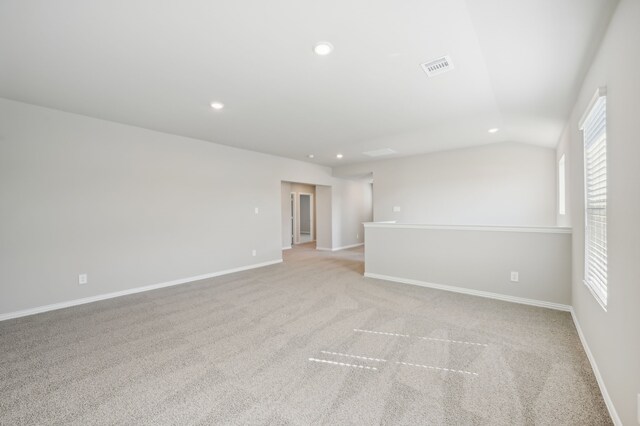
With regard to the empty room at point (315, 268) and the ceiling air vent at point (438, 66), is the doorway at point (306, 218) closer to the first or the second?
the empty room at point (315, 268)

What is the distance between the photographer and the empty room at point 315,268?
1.69m

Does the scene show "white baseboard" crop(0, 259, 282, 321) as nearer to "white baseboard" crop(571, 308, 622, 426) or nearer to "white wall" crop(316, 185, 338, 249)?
"white wall" crop(316, 185, 338, 249)

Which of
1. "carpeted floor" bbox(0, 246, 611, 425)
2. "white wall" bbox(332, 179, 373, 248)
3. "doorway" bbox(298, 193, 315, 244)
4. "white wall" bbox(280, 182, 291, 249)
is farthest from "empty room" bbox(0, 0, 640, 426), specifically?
"doorway" bbox(298, 193, 315, 244)

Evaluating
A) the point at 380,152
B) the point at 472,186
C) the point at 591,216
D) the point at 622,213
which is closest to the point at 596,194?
the point at 591,216

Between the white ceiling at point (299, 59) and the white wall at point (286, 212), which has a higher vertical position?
the white ceiling at point (299, 59)

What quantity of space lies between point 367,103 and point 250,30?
1.71m

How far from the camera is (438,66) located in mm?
2416

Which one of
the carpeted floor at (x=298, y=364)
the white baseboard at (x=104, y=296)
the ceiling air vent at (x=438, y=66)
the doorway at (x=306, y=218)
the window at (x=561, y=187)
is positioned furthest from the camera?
the doorway at (x=306, y=218)

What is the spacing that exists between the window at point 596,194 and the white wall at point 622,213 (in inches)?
6.0

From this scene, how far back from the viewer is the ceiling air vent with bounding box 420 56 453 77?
7.62ft

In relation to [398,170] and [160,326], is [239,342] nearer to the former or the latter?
[160,326]

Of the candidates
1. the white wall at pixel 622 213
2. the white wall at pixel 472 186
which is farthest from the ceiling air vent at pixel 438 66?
the white wall at pixel 472 186

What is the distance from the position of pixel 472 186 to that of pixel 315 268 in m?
3.70

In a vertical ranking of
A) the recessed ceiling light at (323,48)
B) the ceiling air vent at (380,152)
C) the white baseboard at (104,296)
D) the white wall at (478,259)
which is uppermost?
the ceiling air vent at (380,152)
